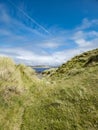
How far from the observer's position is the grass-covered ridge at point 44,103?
1340 cm

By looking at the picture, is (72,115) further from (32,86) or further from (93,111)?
(32,86)

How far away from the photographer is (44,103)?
1511 centimetres

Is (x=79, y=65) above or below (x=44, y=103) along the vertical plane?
above

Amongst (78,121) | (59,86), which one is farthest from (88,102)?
(59,86)

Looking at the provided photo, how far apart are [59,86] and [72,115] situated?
11.5 feet

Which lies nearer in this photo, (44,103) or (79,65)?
(44,103)

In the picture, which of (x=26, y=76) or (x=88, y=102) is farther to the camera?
(x=26, y=76)

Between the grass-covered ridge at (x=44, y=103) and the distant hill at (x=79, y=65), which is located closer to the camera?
the grass-covered ridge at (x=44, y=103)

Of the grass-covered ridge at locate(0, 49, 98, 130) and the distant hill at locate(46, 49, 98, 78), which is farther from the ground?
the distant hill at locate(46, 49, 98, 78)


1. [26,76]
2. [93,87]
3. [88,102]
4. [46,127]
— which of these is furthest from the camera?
[26,76]

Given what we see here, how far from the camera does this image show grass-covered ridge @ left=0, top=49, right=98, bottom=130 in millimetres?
13398

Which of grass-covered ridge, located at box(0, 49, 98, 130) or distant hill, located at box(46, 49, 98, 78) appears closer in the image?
grass-covered ridge, located at box(0, 49, 98, 130)

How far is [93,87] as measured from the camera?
16.0m

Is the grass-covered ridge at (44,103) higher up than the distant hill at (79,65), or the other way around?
the distant hill at (79,65)
